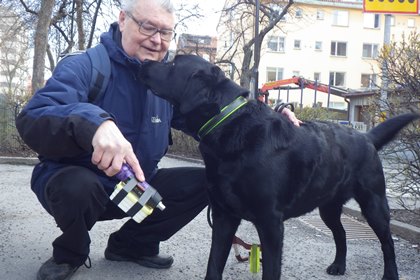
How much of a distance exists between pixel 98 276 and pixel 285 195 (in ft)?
4.59

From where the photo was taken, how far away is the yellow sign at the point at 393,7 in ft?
20.1

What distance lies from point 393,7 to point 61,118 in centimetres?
551

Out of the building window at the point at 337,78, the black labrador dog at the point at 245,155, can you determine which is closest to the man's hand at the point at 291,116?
the black labrador dog at the point at 245,155

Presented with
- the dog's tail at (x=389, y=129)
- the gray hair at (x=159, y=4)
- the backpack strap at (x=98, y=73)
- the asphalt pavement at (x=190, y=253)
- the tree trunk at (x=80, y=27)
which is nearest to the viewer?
the backpack strap at (x=98, y=73)

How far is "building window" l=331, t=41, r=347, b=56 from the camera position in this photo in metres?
41.3

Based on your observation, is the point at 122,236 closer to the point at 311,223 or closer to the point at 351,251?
the point at 351,251

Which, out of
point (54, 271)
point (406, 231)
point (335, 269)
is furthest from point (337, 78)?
point (54, 271)

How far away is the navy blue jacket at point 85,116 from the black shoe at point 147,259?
2.02ft

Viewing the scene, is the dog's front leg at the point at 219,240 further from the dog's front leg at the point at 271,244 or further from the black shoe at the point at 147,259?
the black shoe at the point at 147,259

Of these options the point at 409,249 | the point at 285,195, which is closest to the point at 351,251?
the point at 409,249

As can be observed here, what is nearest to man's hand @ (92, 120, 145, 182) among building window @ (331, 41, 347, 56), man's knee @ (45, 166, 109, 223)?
man's knee @ (45, 166, 109, 223)

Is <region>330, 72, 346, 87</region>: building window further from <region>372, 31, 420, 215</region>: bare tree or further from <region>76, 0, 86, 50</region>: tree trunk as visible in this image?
<region>372, 31, 420, 215</region>: bare tree

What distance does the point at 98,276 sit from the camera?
118 inches

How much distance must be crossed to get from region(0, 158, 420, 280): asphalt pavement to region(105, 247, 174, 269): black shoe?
1.6 inches
